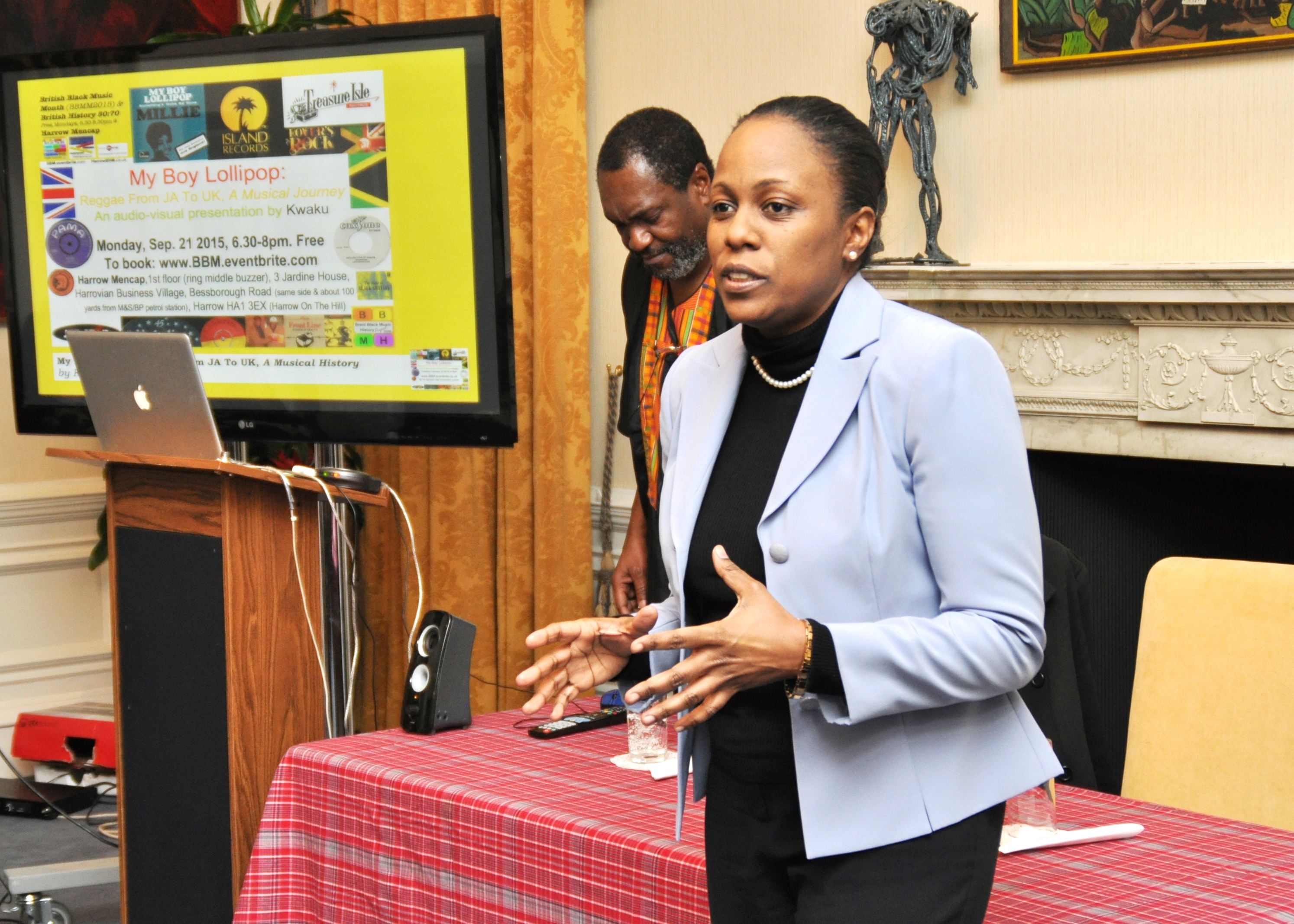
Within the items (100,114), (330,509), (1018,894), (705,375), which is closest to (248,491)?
(330,509)

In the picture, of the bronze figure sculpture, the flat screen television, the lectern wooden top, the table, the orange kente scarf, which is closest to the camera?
the table

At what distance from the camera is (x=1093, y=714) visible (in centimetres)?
201

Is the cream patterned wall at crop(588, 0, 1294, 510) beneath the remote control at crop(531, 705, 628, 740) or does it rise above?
above

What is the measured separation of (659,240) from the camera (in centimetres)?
244

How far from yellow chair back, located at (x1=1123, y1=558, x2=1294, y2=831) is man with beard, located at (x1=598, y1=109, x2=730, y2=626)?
0.88 meters

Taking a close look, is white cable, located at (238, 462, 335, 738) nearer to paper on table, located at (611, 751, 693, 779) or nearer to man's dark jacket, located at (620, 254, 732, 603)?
man's dark jacket, located at (620, 254, 732, 603)

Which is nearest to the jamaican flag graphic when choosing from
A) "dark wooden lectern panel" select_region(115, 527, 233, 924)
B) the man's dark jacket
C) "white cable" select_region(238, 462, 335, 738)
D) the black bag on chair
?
the man's dark jacket

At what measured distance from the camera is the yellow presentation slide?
2.58 meters

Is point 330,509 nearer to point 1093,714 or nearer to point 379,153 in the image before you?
point 379,153

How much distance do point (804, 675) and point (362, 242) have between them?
192 centimetres

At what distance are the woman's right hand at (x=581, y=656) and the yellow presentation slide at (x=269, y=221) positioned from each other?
4.75 ft

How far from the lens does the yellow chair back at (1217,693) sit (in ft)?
5.47

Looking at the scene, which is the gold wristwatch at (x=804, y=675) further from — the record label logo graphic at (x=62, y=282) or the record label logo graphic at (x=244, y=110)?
the record label logo graphic at (x=62, y=282)

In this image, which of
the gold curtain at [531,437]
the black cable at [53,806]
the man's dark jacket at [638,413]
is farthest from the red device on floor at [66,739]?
the man's dark jacket at [638,413]
